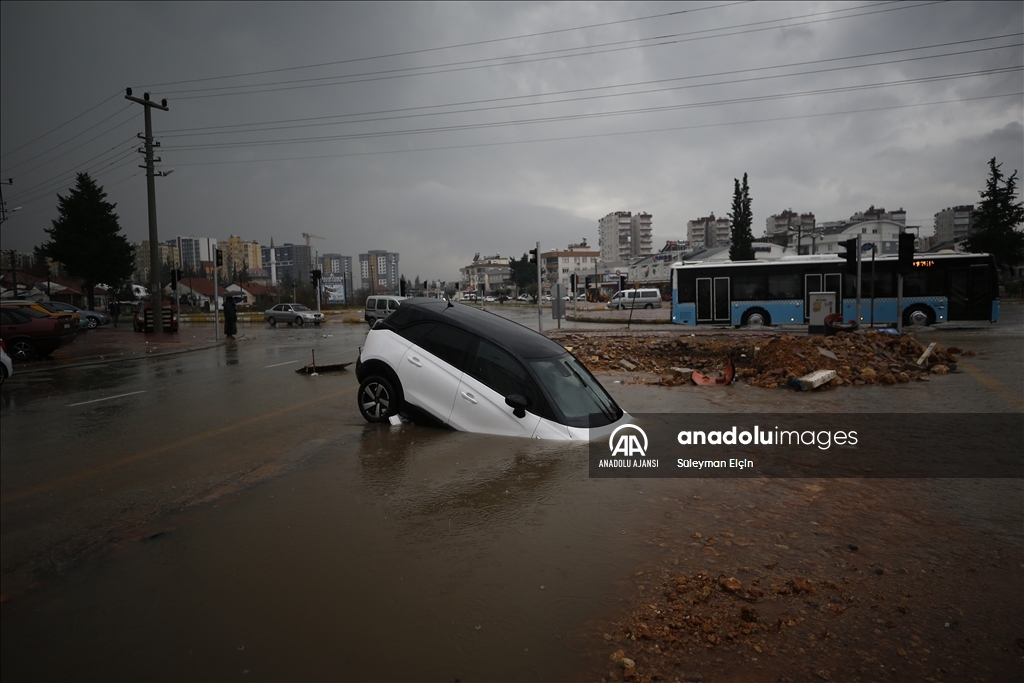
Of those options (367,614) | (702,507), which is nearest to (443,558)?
(367,614)

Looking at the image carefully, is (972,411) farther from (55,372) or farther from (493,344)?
(55,372)

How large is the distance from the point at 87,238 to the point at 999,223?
8004 cm

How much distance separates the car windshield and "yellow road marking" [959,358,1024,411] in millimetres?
7046

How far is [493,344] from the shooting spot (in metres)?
7.40

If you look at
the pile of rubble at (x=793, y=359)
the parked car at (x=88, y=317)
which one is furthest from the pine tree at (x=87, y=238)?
the pile of rubble at (x=793, y=359)

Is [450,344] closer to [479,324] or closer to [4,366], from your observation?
[479,324]

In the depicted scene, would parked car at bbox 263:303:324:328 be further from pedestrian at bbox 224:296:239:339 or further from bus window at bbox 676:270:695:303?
bus window at bbox 676:270:695:303

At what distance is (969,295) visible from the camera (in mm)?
26078

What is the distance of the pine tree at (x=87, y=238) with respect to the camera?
166 ft

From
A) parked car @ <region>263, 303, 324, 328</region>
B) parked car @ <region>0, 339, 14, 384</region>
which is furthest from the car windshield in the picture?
parked car @ <region>263, 303, 324, 328</region>

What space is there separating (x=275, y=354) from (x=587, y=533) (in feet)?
60.9

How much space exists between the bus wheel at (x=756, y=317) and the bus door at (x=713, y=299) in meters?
0.84

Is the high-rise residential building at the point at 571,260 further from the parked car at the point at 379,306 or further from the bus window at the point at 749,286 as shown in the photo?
the bus window at the point at 749,286

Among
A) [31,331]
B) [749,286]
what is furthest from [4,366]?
[749,286]
